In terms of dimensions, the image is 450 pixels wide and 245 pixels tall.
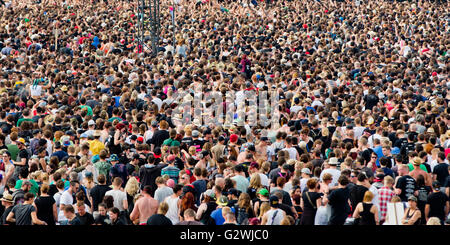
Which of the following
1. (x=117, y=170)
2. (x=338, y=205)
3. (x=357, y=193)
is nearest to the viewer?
(x=338, y=205)

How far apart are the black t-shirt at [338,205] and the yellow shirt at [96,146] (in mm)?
4325

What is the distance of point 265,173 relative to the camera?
10.5 metres

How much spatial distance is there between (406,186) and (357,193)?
895mm

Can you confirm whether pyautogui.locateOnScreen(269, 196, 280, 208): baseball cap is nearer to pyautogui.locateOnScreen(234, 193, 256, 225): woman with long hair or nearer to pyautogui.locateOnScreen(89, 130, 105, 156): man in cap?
pyautogui.locateOnScreen(234, 193, 256, 225): woman with long hair

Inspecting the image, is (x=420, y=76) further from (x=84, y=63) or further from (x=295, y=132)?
(x=84, y=63)

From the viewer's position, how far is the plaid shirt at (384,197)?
9.45 metres

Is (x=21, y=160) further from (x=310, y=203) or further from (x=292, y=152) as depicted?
(x=310, y=203)

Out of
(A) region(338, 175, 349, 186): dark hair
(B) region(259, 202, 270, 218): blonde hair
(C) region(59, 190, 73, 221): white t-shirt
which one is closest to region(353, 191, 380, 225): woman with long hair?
(A) region(338, 175, 349, 186): dark hair

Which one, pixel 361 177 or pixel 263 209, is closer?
pixel 263 209

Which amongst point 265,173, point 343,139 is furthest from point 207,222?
point 343,139

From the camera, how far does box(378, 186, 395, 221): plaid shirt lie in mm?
9445

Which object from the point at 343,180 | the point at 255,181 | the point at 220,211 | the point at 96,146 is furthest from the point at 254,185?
the point at 96,146

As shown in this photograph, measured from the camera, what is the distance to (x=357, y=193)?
945cm

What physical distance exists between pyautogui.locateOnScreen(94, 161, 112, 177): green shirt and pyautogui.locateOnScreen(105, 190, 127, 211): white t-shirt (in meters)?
1.18
